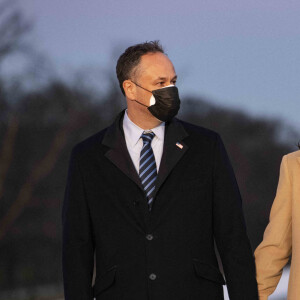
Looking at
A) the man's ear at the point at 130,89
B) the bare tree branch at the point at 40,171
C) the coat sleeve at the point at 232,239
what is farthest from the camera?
the bare tree branch at the point at 40,171

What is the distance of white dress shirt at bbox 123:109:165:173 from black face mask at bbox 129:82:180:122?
0.11 m

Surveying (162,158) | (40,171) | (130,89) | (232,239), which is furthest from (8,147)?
(232,239)

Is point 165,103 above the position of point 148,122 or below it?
above

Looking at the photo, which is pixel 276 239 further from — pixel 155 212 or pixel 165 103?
pixel 165 103

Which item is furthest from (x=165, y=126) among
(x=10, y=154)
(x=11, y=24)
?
(x=10, y=154)

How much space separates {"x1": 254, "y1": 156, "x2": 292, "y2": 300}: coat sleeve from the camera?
3.95 m

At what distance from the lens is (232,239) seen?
395cm

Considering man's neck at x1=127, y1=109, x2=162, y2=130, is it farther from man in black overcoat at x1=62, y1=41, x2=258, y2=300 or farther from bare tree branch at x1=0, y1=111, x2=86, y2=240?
bare tree branch at x1=0, y1=111, x2=86, y2=240

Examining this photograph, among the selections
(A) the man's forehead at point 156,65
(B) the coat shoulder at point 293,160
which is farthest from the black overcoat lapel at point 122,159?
(B) the coat shoulder at point 293,160

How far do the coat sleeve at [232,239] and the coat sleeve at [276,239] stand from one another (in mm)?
47

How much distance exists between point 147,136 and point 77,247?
58 cm

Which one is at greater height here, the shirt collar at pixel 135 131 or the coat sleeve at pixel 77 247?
the shirt collar at pixel 135 131

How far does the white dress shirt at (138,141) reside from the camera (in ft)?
13.4

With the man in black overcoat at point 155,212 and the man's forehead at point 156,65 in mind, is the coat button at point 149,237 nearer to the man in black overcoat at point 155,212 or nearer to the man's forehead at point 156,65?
the man in black overcoat at point 155,212
